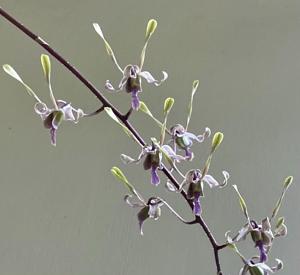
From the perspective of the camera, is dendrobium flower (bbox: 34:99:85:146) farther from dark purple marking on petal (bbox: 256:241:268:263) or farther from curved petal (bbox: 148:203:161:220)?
dark purple marking on petal (bbox: 256:241:268:263)

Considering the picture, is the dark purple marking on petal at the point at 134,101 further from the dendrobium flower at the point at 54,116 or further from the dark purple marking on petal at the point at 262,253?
the dark purple marking on petal at the point at 262,253

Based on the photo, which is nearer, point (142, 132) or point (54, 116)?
point (54, 116)

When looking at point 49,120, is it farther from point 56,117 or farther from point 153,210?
point 153,210

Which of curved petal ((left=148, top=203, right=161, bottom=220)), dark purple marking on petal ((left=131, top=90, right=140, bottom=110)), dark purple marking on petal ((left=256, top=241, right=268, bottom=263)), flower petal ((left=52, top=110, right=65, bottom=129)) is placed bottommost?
dark purple marking on petal ((left=256, top=241, right=268, bottom=263))

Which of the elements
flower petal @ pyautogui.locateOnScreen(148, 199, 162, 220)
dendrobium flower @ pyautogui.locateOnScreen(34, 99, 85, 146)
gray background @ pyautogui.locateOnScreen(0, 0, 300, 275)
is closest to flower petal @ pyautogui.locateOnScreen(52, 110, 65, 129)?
dendrobium flower @ pyautogui.locateOnScreen(34, 99, 85, 146)

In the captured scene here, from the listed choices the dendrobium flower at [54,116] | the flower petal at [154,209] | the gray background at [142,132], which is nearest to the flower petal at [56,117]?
the dendrobium flower at [54,116]

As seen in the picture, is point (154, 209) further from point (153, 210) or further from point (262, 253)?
point (262, 253)

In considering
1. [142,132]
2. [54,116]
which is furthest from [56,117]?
[142,132]

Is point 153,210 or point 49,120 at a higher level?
point 49,120

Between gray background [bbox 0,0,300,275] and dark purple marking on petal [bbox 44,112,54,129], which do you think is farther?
gray background [bbox 0,0,300,275]
